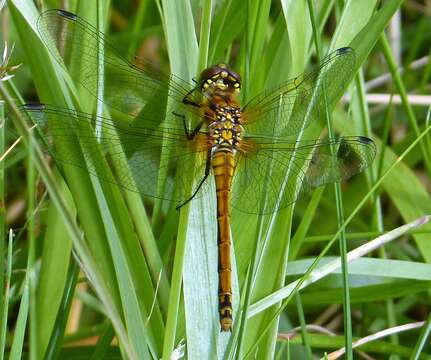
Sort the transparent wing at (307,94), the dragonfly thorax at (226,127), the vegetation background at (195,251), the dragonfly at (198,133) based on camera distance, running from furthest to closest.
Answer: the dragonfly thorax at (226,127)
the transparent wing at (307,94)
the dragonfly at (198,133)
the vegetation background at (195,251)

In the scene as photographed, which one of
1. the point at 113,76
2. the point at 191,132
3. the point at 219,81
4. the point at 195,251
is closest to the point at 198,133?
the point at 191,132

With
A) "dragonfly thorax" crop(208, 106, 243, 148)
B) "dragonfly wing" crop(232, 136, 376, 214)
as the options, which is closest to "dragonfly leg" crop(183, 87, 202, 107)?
"dragonfly thorax" crop(208, 106, 243, 148)

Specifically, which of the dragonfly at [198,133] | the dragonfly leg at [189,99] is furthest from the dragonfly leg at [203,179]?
the dragonfly leg at [189,99]

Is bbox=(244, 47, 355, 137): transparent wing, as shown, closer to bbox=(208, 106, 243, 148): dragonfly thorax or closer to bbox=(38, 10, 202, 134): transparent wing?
bbox=(208, 106, 243, 148): dragonfly thorax

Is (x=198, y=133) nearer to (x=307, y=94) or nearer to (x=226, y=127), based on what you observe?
(x=226, y=127)

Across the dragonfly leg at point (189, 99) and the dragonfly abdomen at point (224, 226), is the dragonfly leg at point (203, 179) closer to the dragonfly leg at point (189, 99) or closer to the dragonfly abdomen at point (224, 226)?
the dragonfly abdomen at point (224, 226)

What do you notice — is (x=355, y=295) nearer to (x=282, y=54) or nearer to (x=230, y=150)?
(x=230, y=150)

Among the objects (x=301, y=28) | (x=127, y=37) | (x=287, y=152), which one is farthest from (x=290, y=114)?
(x=127, y=37)
